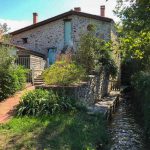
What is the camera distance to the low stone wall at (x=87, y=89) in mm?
15734

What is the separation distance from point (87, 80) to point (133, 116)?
151 inches

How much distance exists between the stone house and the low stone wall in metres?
6.13

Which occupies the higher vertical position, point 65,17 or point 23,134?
point 65,17

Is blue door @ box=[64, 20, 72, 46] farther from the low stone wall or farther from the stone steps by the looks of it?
the stone steps

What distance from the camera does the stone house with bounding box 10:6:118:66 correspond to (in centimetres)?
3002

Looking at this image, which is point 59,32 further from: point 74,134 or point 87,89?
point 74,134

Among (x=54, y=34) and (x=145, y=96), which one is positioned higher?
(x=54, y=34)

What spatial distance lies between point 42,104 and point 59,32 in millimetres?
18270

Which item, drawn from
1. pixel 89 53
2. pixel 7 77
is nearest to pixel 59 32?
pixel 89 53

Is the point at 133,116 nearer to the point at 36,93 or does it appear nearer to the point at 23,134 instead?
the point at 36,93

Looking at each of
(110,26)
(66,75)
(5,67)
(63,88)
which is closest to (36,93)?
(63,88)

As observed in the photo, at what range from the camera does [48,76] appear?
17.3 meters

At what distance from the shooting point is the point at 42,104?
13867 mm

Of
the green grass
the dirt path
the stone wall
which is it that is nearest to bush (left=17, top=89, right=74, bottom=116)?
the dirt path
